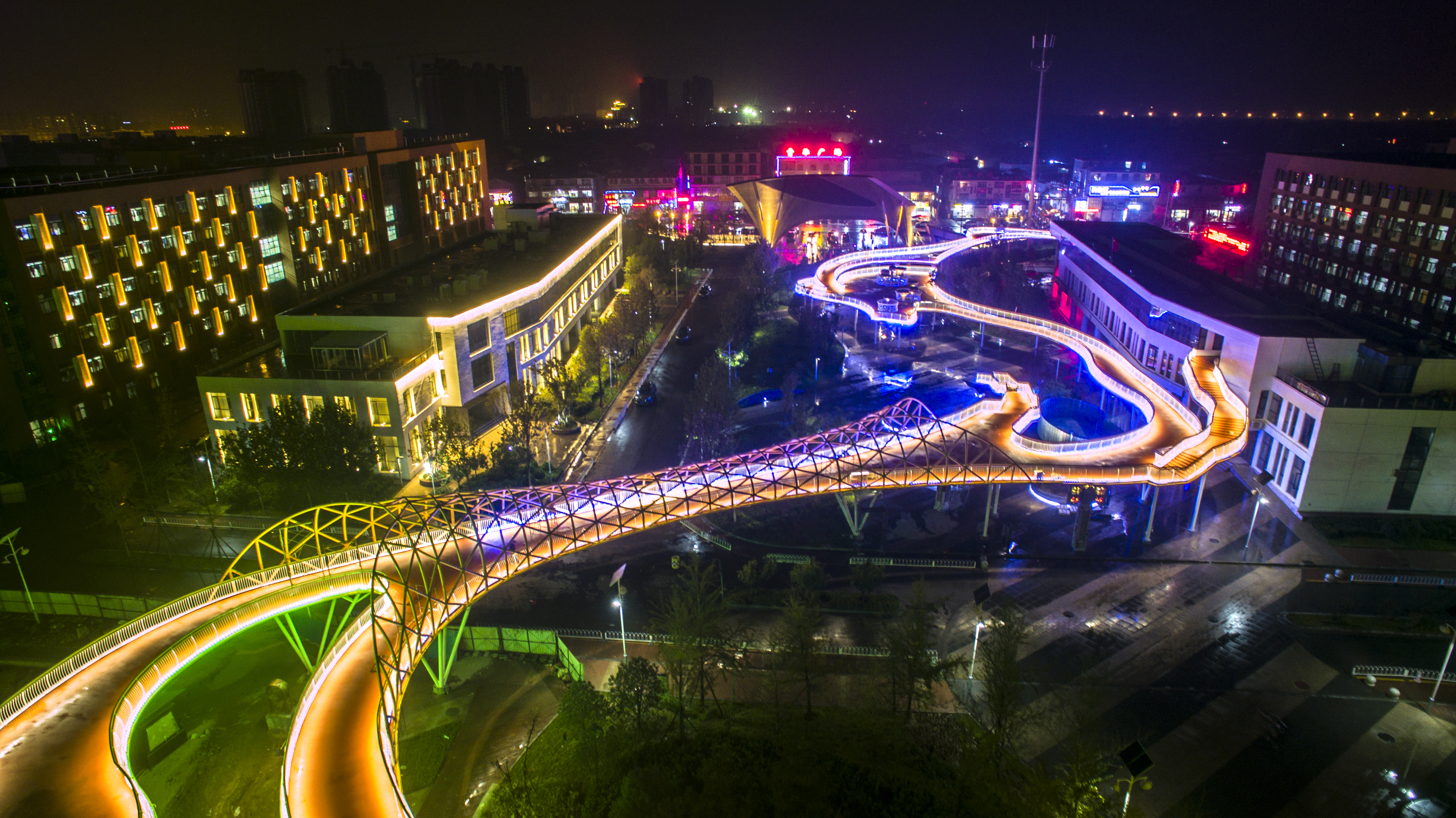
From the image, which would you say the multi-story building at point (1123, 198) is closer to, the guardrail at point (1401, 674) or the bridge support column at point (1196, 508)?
the bridge support column at point (1196, 508)

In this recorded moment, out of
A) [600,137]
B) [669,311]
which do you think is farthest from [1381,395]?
[600,137]

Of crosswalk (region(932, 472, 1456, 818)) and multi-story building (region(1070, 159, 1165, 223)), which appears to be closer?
crosswalk (region(932, 472, 1456, 818))

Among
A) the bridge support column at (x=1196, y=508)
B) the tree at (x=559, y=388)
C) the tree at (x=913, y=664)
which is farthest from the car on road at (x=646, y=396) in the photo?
the bridge support column at (x=1196, y=508)

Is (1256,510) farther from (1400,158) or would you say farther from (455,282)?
(1400,158)

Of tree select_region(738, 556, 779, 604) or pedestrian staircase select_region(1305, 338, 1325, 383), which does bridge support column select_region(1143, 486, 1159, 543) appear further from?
tree select_region(738, 556, 779, 604)

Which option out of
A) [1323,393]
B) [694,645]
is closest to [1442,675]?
[1323,393]

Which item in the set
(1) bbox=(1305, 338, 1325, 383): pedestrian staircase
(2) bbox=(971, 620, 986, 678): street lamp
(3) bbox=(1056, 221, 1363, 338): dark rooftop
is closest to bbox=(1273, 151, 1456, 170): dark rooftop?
(3) bbox=(1056, 221, 1363, 338): dark rooftop
